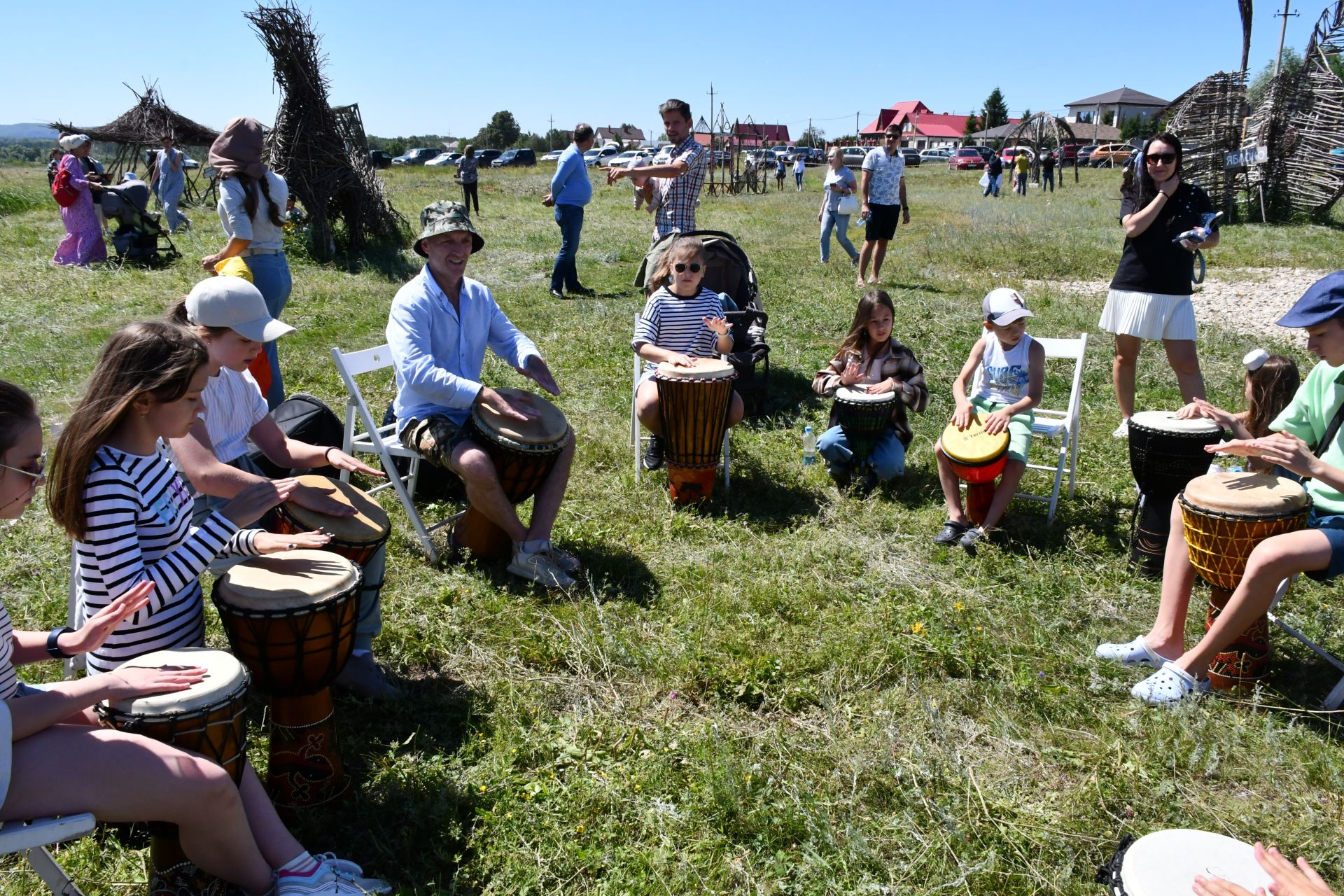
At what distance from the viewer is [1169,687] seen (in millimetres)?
3439

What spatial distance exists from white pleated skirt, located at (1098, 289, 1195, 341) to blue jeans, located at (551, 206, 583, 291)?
259 inches

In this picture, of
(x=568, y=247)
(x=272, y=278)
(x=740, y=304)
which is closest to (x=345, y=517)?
(x=272, y=278)

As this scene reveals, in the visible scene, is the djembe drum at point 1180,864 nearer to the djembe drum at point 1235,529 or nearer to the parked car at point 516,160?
the djembe drum at point 1235,529

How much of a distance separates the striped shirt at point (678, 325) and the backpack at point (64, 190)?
10588 mm

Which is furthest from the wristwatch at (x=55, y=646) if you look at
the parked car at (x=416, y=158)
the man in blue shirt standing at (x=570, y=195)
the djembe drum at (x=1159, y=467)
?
the parked car at (x=416, y=158)

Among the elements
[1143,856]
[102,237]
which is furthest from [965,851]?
[102,237]

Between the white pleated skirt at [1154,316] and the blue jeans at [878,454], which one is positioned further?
the white pleated skirt at [1154,316]

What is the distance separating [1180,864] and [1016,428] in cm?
334

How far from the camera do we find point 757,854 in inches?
109

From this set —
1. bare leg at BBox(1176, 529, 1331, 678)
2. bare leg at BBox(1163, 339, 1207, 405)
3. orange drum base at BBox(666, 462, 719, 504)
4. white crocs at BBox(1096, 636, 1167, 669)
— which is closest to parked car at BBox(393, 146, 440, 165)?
orange drum base at BBox(666, 462, 719, 504)

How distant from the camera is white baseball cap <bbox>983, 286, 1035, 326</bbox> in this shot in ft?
16.3

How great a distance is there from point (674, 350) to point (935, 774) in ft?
11.0

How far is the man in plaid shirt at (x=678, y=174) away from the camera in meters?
7.77

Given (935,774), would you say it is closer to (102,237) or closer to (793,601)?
(793,601)
